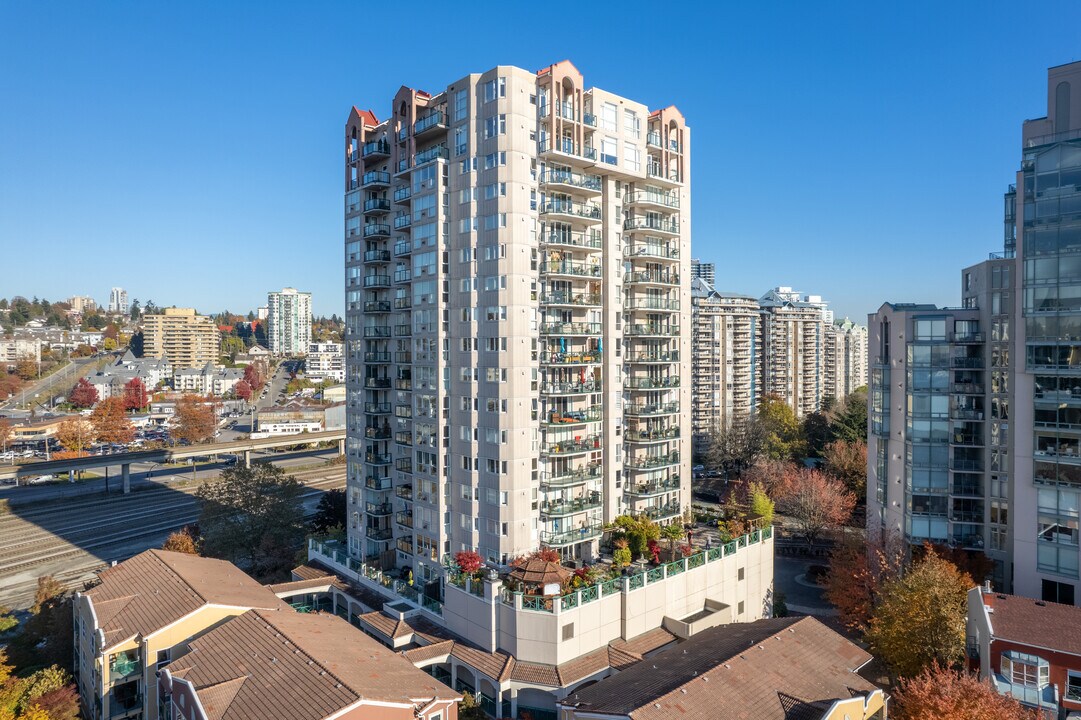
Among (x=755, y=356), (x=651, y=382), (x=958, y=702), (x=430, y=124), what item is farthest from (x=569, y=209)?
(x=755, y=356)

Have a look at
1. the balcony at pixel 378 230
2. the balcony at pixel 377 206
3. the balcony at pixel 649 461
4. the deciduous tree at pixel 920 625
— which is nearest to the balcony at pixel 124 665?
the balcony at pixel 378 230

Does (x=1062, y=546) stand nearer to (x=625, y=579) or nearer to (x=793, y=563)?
(x=793, y=563)

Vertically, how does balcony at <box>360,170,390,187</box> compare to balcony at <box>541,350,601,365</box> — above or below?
above

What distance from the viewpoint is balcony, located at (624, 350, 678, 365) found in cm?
4088

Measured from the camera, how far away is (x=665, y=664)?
26.1 meters

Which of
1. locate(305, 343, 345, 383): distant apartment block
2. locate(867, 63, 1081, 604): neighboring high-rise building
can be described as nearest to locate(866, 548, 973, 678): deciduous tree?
locate(867, 63, 1081, 604): neighboring high-rise building

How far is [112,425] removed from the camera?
107500mm

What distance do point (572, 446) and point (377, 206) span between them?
836 inches

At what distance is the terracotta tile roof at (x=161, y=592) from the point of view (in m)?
29.8

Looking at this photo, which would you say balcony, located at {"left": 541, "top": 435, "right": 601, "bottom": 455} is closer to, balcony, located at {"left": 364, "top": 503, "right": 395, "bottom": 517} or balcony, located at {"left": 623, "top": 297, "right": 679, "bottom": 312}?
balcony, located at {"left": 623, "top": 297, "right": 679, "bottom": 312}

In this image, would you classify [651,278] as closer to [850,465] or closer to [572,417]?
[572,417]

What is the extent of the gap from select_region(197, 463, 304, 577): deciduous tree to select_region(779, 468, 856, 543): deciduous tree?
44220 mm

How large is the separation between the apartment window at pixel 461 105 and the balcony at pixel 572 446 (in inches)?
774

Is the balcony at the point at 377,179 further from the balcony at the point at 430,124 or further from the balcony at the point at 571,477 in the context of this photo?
the balcony at the point at 571,477
